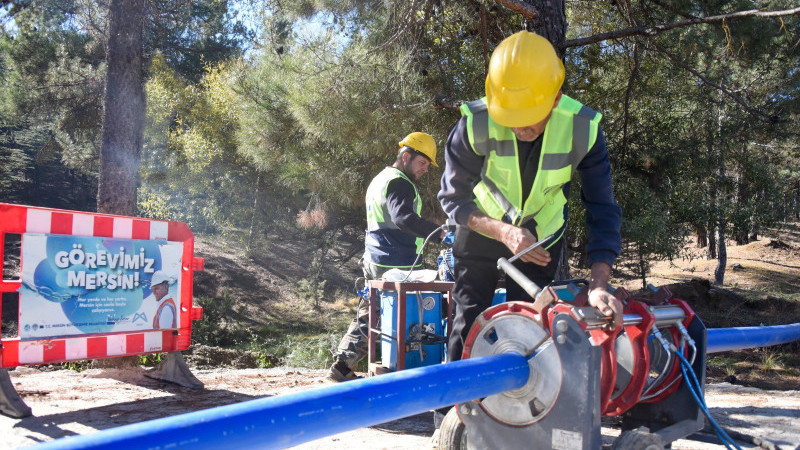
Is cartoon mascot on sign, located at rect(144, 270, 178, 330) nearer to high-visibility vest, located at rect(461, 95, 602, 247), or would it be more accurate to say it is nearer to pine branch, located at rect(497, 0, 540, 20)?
high-visibility vest, located at rect(461, 95, 602, 247)

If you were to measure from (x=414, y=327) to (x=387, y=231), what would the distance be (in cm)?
99

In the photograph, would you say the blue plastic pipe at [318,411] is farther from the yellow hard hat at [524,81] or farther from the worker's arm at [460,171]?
the yellow hard hat at [524,81]

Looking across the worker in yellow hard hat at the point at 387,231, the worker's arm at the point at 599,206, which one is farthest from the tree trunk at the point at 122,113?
the worker's arm at the point at 599,206

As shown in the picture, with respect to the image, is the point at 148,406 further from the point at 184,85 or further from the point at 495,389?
the point at 184,85

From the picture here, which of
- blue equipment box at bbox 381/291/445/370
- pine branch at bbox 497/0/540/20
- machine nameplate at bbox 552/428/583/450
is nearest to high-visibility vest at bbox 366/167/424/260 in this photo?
blue equipment box at bbox 381/291/445/370

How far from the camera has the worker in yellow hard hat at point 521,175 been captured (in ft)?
8.07

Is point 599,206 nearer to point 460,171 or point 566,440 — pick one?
point 460,171

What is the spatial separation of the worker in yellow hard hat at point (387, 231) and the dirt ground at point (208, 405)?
0.43 m

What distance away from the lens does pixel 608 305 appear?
81.6 inches

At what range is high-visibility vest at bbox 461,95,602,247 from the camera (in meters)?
2.57

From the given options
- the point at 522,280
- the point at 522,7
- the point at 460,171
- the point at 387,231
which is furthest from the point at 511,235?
the point at 522,7

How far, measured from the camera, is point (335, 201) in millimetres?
10172

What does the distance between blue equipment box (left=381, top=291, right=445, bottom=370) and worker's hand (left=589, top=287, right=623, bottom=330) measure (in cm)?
210

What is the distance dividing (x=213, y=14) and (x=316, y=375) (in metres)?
16.1
